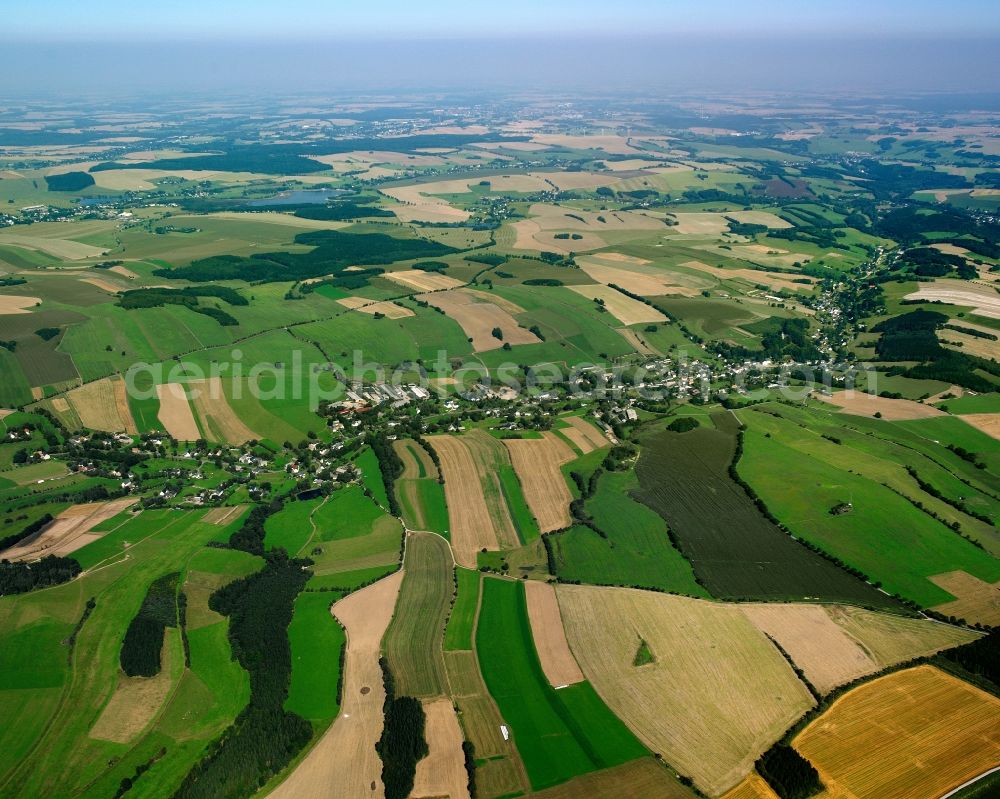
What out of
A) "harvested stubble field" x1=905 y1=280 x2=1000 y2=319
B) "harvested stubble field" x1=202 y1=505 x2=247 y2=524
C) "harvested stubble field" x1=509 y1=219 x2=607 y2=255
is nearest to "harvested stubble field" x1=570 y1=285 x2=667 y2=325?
"harvested stubble field" x1=509 y1=219 x2=607 y2=255

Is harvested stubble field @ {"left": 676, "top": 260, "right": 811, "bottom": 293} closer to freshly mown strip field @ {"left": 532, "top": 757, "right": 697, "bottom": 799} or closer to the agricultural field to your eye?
the agricultural field

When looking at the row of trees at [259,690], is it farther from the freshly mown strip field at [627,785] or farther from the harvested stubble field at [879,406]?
the harvested stubble field at [879,406]

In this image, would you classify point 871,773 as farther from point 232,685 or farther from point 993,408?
point 993,408

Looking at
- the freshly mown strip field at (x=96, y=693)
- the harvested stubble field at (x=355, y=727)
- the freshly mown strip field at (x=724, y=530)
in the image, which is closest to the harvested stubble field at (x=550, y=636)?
the harvested stubble field at (x=355, y=727)

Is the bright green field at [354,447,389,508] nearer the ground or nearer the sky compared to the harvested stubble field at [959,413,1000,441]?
nearer the ground

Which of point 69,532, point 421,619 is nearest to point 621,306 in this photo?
point 421,619

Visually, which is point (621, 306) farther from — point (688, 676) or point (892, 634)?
point (688, 676)

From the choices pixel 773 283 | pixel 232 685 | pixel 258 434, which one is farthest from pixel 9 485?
pixel 773 283
